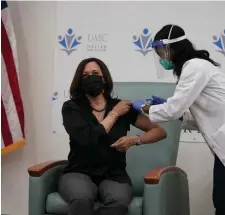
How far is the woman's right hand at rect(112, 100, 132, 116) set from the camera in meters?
2.08

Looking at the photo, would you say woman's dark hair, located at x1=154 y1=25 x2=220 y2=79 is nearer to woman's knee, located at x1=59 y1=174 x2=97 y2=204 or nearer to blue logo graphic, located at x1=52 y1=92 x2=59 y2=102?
woman's knee, located at x1=59 y1=174 x2=97 y2=204

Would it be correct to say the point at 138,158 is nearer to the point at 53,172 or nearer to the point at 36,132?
the point at 53,172

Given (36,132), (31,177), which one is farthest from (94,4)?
(31,177)

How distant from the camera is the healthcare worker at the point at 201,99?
1.77 meters

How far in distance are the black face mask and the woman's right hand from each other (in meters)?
0.13

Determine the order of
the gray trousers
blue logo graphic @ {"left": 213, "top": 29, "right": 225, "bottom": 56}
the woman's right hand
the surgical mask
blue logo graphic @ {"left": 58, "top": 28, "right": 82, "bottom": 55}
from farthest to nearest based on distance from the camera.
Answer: blue logo graphic @ {"left": 58, "top": 28, "right": 82, "bottom": 55}, blue logo graphic @ {"left": 213, "top": 29, "right": 225, "bottom": 56}, the woman's right hand, the surgical mask, the gray trousers

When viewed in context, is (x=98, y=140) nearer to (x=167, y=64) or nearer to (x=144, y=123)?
(x=144, y=123)

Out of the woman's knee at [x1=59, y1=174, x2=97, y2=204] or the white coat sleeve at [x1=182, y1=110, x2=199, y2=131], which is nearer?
the woman's knee at [x1=59, y1=174, x2=97, y2=204]

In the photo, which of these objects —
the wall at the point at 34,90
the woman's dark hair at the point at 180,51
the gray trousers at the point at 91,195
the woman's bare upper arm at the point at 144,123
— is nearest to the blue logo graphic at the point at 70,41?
the wall at the point at 34,90

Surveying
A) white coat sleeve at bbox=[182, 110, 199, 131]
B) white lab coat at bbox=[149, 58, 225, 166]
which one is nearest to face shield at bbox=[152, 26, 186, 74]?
white lab coat at bbox=[149, 58, 225, 166]

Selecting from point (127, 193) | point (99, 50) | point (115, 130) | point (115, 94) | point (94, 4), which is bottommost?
point (127, 193)

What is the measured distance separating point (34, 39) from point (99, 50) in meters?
0.55

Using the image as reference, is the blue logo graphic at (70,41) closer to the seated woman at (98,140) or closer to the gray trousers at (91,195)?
the seated woman at (98,140)

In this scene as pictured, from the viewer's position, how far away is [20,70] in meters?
3.03
